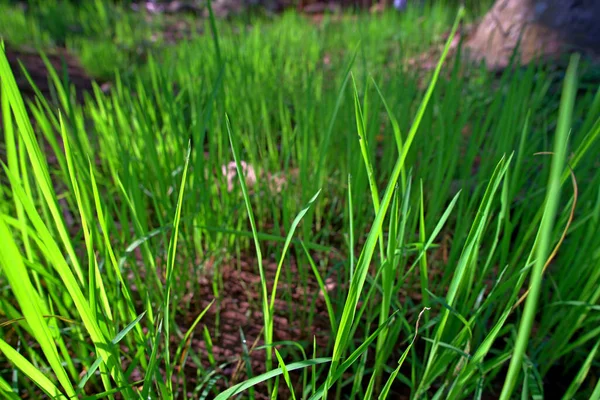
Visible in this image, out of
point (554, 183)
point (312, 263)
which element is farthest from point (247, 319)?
point (554, 183)

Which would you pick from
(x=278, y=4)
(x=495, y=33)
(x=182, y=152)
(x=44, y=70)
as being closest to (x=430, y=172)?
(x=182, y=152)

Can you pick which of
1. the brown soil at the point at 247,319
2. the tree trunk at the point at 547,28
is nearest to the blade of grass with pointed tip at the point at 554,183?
the brown soil at the point at 247,319

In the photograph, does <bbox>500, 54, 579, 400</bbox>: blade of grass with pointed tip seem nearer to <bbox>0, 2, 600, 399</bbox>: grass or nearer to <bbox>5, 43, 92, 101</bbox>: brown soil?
<bbox>0, 2, 600, 399</bbox>: grass

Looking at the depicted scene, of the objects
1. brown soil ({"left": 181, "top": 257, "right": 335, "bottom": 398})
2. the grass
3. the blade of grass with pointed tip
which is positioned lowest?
brown soil ({"left": 181, "top": 257, "right": 335, "bottom": 398})

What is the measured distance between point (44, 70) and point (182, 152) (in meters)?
2.55

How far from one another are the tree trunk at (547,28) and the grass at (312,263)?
54.8 inches

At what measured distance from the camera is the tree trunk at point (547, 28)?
203 centimetres

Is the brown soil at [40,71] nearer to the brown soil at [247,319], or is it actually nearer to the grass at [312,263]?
the grass at [312,263]

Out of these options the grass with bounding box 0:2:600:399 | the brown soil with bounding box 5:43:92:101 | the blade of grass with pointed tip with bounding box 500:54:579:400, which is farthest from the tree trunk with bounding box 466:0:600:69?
the brown soil with bounding box 5:43:92:101

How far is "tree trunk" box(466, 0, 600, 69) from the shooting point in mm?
2025

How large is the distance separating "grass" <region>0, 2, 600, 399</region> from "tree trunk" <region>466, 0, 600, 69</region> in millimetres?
1392

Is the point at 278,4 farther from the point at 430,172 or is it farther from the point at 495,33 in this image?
the point at 430,172

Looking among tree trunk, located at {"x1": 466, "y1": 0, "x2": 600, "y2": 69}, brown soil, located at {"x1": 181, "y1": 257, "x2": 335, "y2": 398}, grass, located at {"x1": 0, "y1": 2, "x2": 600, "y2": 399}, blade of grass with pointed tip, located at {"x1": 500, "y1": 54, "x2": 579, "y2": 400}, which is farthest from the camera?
tree trunk, located at {"x1": 466, "y1": 0, "x2": 600, "y2": 69}

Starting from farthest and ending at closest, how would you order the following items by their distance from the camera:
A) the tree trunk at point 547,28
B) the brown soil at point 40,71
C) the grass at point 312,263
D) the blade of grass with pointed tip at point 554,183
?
the brown soil at point 40,71, the tree trunk at point 547,28, the grass at point 312,263, the blade of grass with pointed tip at point 554,183
